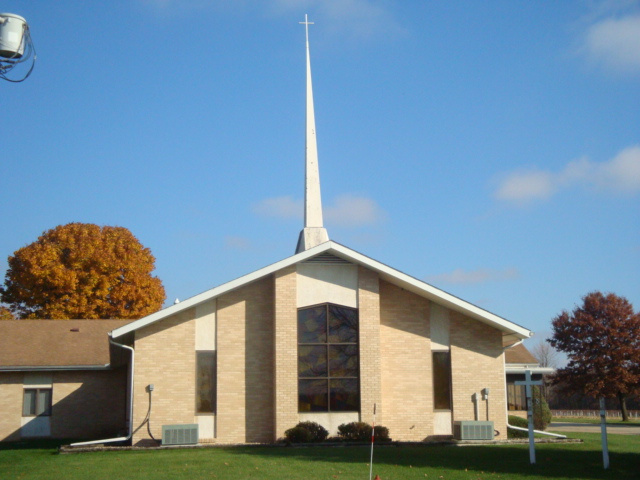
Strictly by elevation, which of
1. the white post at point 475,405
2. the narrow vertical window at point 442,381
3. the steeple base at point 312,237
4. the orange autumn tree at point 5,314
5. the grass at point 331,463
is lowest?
the grass at point 331,463

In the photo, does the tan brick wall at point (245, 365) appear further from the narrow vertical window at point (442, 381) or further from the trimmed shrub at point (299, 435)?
the narrow vertical window at point (442, 381)

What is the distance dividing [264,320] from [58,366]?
10405mm

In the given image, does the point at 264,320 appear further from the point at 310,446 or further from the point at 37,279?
the point at 37,279

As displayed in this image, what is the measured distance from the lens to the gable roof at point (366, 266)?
70.7ft

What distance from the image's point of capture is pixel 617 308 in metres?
45.5

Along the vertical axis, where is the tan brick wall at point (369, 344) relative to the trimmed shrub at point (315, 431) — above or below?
above

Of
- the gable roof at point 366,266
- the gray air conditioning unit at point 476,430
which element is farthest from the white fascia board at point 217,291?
the gray air conditioning unit at point 476,430

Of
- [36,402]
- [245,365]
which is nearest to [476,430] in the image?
[245,365]

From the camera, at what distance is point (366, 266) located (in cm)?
2253

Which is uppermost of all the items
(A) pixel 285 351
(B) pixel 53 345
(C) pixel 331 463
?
(B) pixel 53 345

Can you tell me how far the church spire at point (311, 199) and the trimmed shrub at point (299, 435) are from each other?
→ 7.10 metres

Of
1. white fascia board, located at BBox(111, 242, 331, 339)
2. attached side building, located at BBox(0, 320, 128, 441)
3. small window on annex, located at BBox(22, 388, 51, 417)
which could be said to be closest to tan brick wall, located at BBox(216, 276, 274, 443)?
white fascia board, located at BBox(111, 242, 331, 339)

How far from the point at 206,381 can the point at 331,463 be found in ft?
21.8

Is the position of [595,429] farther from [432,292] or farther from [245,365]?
[245,365]
